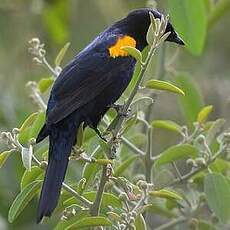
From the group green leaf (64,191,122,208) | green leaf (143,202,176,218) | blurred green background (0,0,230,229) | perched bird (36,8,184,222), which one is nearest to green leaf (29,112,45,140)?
perched bird (36,8,184,222)

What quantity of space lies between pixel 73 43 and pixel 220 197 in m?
2.42

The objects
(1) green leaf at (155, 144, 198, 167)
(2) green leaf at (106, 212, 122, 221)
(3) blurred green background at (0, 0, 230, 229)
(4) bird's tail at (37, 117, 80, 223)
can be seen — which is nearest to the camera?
(2) green leaf at (106, 212, 122, 221)

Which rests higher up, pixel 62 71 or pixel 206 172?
pixel 62 71

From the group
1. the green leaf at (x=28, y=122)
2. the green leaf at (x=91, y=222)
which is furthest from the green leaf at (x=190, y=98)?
the green leaf at (x=91, y=222)

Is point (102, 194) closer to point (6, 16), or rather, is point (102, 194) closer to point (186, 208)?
point (186, 208)

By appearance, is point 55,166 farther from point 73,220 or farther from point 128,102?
point 128,102

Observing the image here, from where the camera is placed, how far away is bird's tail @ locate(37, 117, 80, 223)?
8.46 ft

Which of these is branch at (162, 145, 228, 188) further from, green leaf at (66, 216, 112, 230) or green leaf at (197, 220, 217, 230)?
green leaf at (66, 216, 112, 230)

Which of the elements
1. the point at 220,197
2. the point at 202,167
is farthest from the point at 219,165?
the point at 220,197

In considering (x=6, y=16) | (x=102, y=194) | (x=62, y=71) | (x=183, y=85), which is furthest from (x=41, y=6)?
(x=102, y=194)

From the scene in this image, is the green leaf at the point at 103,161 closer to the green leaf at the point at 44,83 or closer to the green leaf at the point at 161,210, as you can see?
the green leaf at the point at 44,83

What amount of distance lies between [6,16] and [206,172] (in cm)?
216

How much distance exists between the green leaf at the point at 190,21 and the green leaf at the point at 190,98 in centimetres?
48

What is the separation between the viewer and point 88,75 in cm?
287
